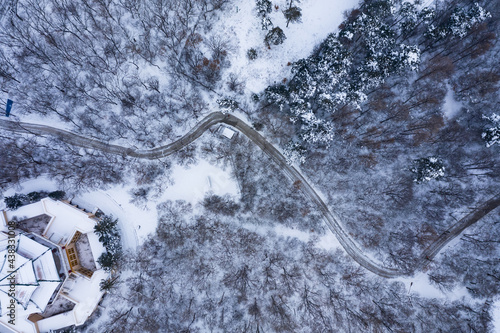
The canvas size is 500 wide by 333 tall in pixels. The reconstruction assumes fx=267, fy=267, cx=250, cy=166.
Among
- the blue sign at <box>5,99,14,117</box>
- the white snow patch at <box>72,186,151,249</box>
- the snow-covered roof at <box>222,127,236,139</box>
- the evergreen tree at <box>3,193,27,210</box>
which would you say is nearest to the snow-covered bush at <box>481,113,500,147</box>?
the snow-covered roof at <box>222,127,236,139</box>

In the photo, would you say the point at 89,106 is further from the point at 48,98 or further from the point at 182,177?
the point at 182,177

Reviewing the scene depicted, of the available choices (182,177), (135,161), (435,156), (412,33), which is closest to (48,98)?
(135,161)

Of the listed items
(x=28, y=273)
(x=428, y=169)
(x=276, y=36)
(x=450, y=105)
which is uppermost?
(x=276, y=36)

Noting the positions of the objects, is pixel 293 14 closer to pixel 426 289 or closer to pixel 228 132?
pixel 228 132

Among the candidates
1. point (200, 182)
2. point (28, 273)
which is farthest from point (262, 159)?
point (28, 273)

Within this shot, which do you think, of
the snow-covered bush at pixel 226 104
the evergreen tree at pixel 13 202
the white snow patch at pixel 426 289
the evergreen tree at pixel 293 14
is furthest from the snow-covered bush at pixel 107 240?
the white snow patch at pixel 426 289

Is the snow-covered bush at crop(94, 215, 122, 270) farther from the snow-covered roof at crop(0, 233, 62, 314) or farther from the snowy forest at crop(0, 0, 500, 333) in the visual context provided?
the snow-covered roof at crop(0, 233, 62, 314)
